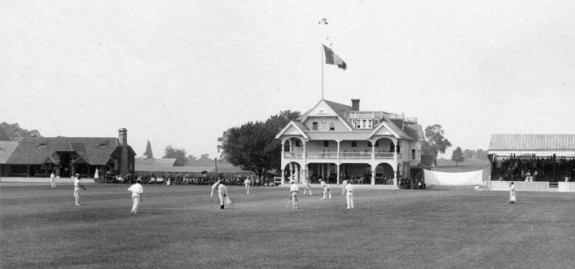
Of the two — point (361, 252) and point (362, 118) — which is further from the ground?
point (362, 118)

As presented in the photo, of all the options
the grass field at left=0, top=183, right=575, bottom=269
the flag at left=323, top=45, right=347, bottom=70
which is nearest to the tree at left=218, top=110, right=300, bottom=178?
the flag at left=323, top=45, right=347, bottom=70

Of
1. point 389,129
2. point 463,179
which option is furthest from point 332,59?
point 463,179

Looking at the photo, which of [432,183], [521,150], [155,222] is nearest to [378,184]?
[432,183]

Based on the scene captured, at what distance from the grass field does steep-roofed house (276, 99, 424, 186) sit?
46015 millimetres

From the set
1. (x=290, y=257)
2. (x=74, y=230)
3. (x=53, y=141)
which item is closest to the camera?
(x=290, y=257)

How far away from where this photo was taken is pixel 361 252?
17984mm

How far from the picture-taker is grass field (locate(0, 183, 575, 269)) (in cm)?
1644

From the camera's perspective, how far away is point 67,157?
95.4 metres

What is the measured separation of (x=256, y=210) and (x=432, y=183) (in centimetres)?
4446

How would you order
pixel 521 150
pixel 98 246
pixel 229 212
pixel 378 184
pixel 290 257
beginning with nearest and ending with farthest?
pixel 290 257 < pixel 98 246 < pixel 229 212 < pixel 521 150 < pixel 378 184

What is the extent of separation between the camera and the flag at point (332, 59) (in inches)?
2805

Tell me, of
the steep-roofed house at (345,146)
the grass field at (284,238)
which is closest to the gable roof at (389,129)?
the steep-roofed house at (345,146)

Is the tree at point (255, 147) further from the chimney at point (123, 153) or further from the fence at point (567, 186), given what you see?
the fence at point (567, 186)

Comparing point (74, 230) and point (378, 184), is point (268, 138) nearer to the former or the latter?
point (378, 184)
